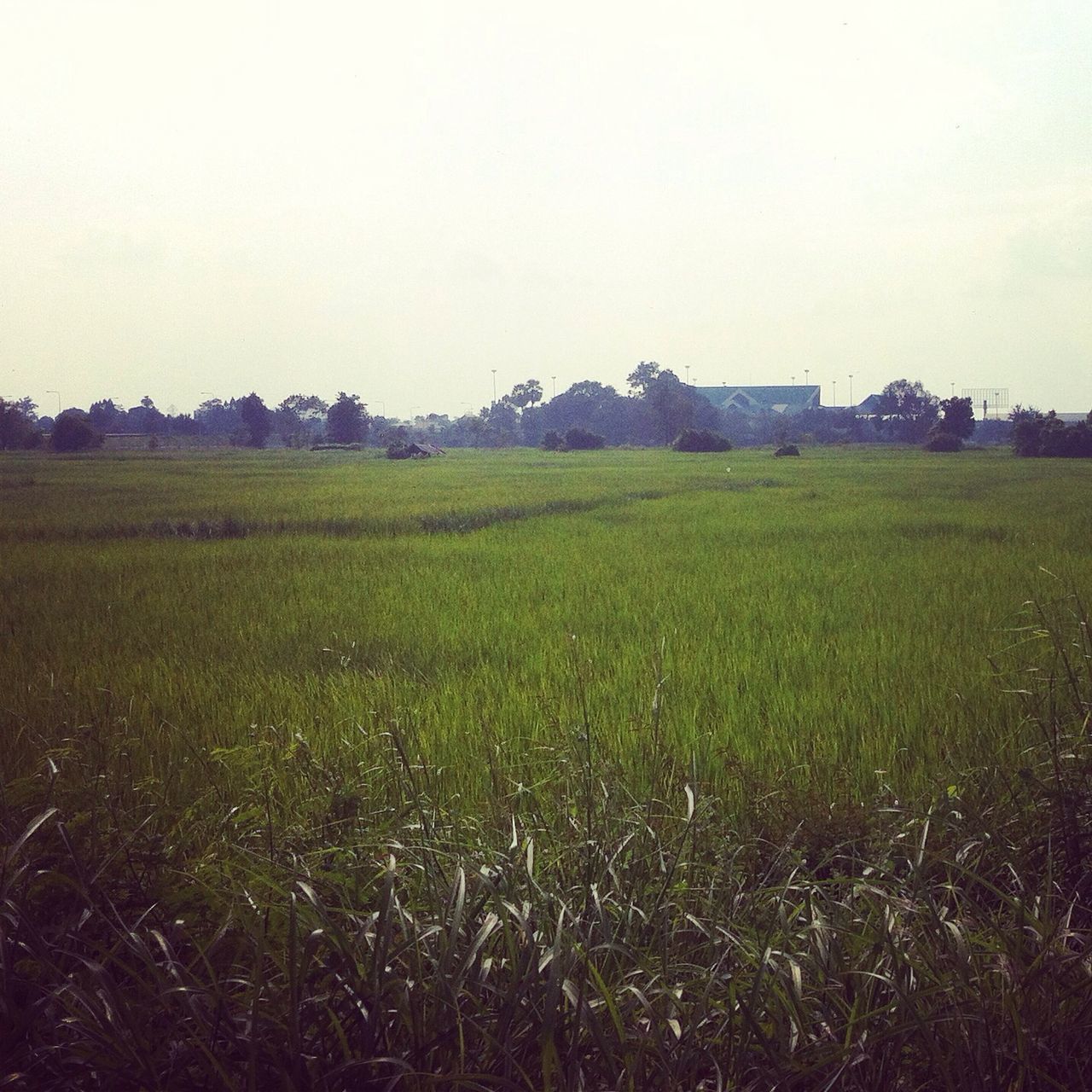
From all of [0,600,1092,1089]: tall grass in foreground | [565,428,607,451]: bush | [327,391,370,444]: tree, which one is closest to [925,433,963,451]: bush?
[565,428,607,451]: bush

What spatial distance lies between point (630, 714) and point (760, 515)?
8859 millimetres

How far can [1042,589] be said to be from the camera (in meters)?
6.21

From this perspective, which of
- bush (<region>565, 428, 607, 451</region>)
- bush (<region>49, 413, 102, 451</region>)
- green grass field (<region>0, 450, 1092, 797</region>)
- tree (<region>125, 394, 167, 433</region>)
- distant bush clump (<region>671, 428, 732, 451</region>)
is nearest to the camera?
green grass field (<region>0, 450, 1092, 797</region>)

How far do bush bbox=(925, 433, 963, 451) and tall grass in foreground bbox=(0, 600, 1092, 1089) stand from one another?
3356 cm

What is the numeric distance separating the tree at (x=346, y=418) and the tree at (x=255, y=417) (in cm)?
438

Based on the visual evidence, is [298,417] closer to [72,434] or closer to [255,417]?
[255,417]

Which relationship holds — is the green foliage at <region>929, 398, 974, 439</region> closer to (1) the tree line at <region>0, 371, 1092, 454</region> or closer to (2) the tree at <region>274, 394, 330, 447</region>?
(1) the tree line at <region>0, 371, 1092, 454</region>

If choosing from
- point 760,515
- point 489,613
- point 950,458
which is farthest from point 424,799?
point 950,458

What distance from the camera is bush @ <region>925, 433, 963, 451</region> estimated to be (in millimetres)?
33281

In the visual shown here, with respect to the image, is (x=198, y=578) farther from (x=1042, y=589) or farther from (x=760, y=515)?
(x=760, y=515)

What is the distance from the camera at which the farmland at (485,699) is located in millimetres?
2049

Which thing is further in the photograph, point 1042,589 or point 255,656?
point 1042,589

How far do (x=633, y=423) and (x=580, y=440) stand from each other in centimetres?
507

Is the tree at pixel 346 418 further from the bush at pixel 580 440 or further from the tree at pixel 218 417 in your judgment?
the bush at pixel 580 440
